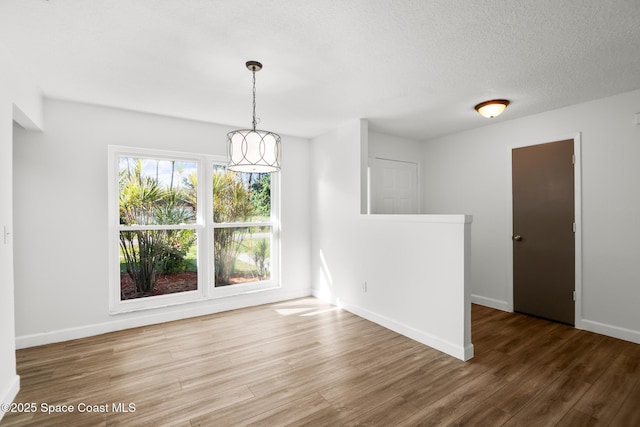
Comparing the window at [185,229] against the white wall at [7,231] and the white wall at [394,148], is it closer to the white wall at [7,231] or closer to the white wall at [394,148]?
the white wall at [7,231]

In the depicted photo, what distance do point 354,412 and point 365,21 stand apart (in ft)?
8.26

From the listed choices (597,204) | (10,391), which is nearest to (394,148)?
(597,204)

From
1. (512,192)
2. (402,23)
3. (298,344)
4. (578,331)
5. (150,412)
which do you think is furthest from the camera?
(512,192)

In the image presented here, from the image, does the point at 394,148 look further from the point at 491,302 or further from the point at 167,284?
the point at 167,284

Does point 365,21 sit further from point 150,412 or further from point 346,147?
point 150,412

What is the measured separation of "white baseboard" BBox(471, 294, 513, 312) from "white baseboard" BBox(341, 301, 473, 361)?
164 cm

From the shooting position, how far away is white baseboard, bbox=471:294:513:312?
13.1ft

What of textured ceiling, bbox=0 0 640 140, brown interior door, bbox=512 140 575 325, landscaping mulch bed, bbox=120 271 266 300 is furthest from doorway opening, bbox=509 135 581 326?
landscaping mulch bed, bbox=120 271 266 300

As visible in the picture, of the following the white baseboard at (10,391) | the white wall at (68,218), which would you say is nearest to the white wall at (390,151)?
the white wall at (68,218)

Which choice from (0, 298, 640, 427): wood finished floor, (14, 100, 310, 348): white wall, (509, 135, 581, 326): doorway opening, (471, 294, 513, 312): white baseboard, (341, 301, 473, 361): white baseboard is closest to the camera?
(0, 298, 640, 427): wood finished floor

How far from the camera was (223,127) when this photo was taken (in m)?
4.07

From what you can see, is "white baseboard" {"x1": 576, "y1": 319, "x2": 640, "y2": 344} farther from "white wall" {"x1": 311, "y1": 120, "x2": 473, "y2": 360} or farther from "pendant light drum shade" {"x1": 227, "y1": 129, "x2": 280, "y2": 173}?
"pendant light drum shade" {"x1": 227, "y1": 129, "x2": 280, "y2": 173}

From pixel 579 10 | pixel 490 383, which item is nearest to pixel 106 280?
pixel 490 383

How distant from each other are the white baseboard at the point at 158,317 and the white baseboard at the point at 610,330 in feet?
11.2
